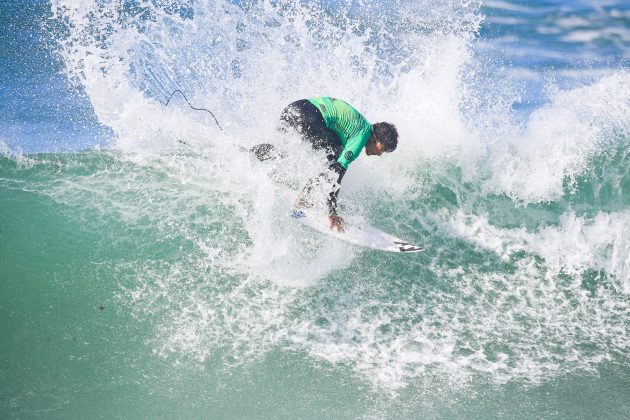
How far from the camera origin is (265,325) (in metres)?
4.25

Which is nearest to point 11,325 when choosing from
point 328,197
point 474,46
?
point 328,197

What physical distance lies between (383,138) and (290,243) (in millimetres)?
1525

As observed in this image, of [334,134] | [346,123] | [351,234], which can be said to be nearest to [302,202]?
[351,234]

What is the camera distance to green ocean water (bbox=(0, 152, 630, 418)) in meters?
3.56

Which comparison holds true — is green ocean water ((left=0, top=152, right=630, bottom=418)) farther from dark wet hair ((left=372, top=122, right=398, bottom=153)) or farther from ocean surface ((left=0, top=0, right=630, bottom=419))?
dark wet hair ((left=372, top=122, right=398, bottom=153))

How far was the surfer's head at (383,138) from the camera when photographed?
4969mm

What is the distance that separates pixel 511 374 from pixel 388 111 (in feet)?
17.1

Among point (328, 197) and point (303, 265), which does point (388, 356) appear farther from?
point (328, 197)

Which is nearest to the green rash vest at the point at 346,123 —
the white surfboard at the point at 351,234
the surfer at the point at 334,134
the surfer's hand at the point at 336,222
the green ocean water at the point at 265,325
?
the surfer at the point at 334,134

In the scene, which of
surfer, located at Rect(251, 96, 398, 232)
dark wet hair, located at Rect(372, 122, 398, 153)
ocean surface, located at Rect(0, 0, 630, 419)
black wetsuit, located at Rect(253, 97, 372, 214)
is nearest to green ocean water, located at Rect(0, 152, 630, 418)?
ocean surface, located at Rect(0, 0, 630, 419)

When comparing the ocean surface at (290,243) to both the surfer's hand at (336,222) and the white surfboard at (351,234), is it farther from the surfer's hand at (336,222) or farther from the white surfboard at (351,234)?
the surfer's hand at (336,222)

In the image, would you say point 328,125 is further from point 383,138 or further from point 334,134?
point 383,138

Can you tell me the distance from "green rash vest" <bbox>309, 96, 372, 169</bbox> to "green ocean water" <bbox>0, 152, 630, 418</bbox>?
3.80 feet

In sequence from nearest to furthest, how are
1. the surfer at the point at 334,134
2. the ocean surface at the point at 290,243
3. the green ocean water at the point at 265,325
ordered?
1. the green ocean water at the point at 265,325
2. the ocean surface at the point at 290,243
3. the surfer at the point at 334,134
